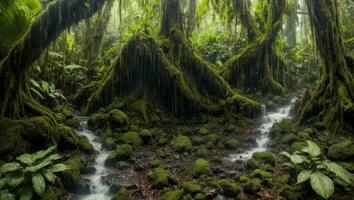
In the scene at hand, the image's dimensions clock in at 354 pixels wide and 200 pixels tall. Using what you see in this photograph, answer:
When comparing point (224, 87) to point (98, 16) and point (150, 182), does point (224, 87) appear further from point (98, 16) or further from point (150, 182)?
point (98, 16)

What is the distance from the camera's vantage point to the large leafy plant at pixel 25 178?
488 centimetres

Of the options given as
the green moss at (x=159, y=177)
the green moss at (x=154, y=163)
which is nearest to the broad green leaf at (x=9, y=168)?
the green moss at (x=159, y=177)

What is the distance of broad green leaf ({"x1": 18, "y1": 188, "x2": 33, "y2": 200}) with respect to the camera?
484 cm

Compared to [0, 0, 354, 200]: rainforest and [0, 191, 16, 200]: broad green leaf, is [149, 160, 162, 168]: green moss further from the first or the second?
[0, 191, 16, 200]: broad green leaf

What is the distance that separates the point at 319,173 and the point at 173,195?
2.49 metres

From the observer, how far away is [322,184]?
4.92m

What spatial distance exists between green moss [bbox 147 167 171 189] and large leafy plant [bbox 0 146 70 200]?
177cm

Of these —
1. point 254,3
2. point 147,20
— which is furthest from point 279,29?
point 147,20

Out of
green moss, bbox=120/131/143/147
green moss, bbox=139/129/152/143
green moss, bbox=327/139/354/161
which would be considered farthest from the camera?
green moss, bbox=139/129/152/143

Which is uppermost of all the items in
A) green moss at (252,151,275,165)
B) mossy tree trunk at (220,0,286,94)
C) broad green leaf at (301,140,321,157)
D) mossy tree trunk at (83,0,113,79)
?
mossy tree trunk at (83,0,113,79)

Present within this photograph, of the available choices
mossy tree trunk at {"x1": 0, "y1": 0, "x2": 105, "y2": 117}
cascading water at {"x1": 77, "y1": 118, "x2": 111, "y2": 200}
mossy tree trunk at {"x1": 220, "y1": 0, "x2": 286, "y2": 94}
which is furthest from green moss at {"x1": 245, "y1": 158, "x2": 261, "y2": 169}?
mossy tree trunk at {"x1": 220, "y1": 0, "x2": 286, "y2": 94}

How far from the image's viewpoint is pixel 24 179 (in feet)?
16.7

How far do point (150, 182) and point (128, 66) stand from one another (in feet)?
16.9

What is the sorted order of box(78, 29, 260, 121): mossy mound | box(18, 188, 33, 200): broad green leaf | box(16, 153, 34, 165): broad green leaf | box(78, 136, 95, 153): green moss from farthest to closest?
box(78, 29, 260, 121): mossy mound
box(78, 136, 95, 153): green moss
box(16, 153, 34, 165): broad green leaf
box(18, 188, 33, 200): broad green leaf
